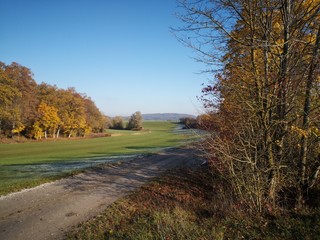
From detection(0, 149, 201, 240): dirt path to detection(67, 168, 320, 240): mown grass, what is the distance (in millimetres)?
680

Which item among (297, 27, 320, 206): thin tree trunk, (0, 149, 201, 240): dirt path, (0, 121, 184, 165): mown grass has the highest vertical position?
(297, 27, 320, 206): thin tree trunk

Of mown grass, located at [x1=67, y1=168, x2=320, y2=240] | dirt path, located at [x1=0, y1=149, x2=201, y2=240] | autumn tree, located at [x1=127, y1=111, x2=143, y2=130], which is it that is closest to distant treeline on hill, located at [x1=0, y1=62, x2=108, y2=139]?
autumn tree, located at [x1=127, y1=111, x2=143, y2=130]

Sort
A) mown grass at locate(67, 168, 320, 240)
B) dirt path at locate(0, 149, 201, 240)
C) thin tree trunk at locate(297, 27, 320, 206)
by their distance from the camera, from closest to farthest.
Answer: mown grass at locate(67, 168, 320, 240), thin tree trunk at locate(297, 27, 320, 206), dirt path at locate(0, 149, 201, 240)

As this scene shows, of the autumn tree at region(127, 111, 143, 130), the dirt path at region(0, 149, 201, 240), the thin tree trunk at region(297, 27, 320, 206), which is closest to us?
the thin tree trunk at region(297, 27, 320, 206)

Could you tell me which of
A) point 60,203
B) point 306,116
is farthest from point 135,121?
point 306,116

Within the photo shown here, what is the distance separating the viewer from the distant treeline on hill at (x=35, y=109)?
1806 inches

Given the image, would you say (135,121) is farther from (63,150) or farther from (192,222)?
(192,222)

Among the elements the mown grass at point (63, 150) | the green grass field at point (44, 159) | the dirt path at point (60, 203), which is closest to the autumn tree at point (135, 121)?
the mown grass at point (63, 150)

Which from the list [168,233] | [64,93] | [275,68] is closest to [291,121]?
[275,68]

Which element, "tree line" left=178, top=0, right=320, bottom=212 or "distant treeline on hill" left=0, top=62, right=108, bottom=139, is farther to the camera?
"distant treeline on hill" left=0, top=62, right=108, bottom=139

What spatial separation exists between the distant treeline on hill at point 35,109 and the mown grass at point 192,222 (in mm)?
46328

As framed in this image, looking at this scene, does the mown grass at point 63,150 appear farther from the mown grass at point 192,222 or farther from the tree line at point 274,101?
the tree line at point 274,101

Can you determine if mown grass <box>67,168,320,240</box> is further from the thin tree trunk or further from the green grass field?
the green grass field

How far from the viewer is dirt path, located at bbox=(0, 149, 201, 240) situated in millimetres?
6608
